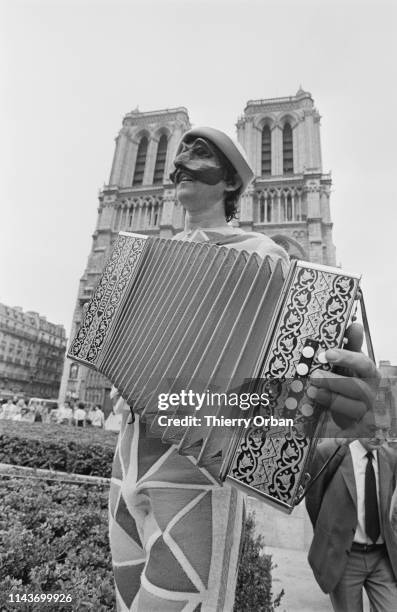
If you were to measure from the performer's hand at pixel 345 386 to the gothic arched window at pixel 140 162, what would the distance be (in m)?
31.4

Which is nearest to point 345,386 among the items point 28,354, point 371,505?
point 371,505

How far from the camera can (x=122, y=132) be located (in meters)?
30.9

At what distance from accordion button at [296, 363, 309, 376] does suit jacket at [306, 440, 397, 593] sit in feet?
5.28

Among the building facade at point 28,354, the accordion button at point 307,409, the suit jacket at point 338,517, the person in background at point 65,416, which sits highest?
the building facade at point 28,354

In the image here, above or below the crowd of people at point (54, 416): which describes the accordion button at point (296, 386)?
below

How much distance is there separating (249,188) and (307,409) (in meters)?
26.0

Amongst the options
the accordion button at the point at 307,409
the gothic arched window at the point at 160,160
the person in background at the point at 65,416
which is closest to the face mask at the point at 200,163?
the accordion button at the point at 307,409

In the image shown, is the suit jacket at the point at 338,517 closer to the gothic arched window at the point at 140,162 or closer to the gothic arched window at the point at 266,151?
the gothic arched window at the point at 266,151

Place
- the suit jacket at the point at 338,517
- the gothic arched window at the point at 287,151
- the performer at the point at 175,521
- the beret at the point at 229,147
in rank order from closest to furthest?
the performer at the point at 175,521 → the beret at the point at 229,147 → the suit jacket at the point at 338,517 → the gothic arched window at the point at 287,151

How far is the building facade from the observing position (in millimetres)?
40500

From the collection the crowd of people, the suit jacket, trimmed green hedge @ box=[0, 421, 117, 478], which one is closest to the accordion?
the suit jacket

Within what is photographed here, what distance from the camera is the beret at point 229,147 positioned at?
1399 mm

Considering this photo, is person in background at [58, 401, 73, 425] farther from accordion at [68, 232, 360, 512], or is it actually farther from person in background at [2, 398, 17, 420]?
accordion at [68, 232, 360, 512]

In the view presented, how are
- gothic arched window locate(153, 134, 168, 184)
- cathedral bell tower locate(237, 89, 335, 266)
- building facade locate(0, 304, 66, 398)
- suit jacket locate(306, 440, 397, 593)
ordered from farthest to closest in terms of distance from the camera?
building facade locate(0, 304, 66, 398)
gothic arched window locate(153, 134, 168, 184)
cathedral bell tower locate(237, 89, 335, 266)
suit jacket locate(306, 440, 397, 593)
